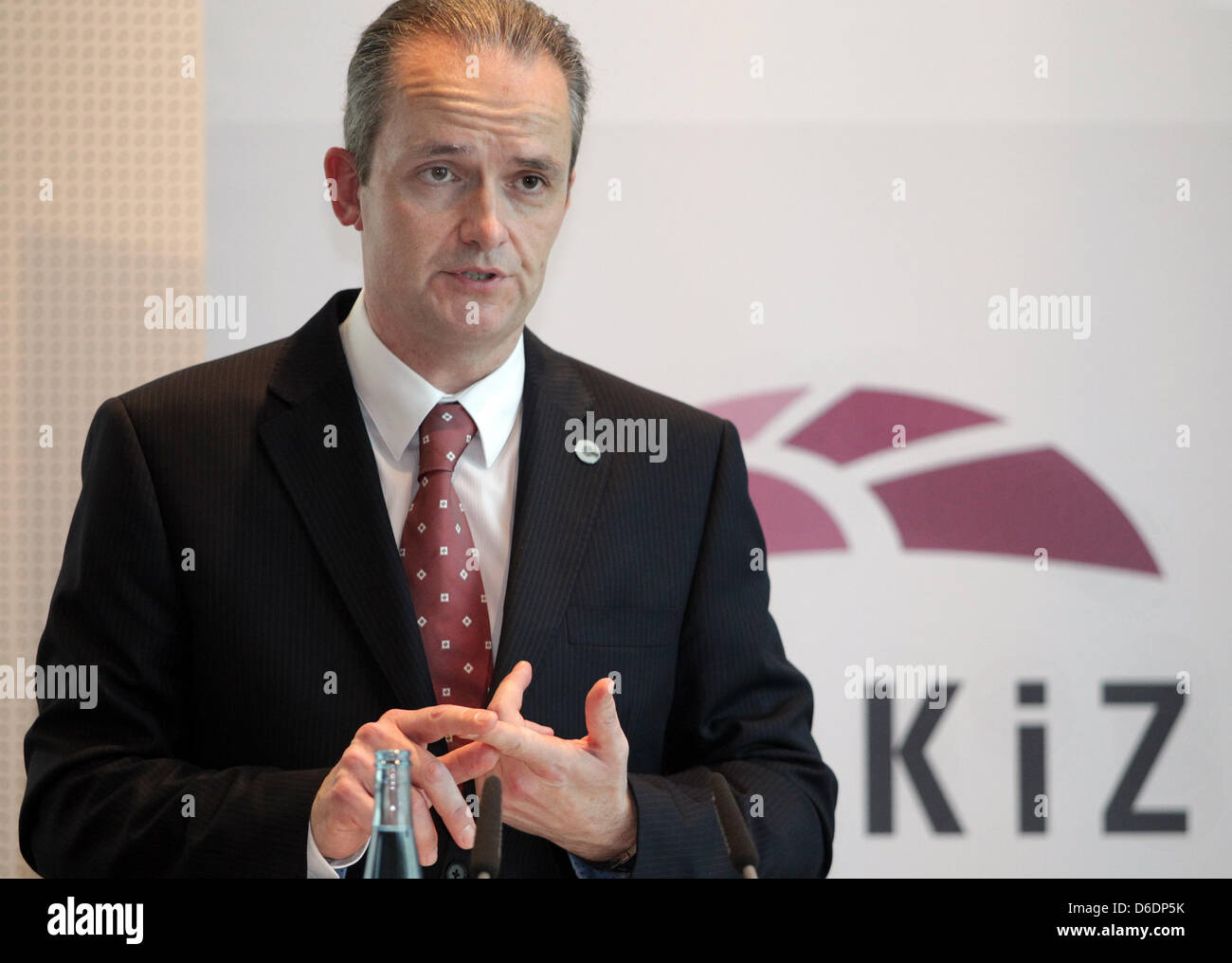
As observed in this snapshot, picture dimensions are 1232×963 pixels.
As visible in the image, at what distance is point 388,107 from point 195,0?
5.00 ft

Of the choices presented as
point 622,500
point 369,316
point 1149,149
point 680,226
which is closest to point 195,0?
point 680,226

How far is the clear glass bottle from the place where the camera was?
4.35ft

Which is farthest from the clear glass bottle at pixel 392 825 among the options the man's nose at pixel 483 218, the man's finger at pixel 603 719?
the man's nose at pixel 483 218

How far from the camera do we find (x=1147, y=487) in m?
3.62

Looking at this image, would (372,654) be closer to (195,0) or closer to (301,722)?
(301,722)

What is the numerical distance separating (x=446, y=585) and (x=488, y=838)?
838 mm

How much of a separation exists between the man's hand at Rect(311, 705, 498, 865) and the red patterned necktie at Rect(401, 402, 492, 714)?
41cm

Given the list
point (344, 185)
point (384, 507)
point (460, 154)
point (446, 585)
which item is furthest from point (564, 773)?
point (344, 185)

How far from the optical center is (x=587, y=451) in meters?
2.20

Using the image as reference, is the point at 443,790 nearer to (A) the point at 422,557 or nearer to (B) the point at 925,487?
(A) the point at 422,557
